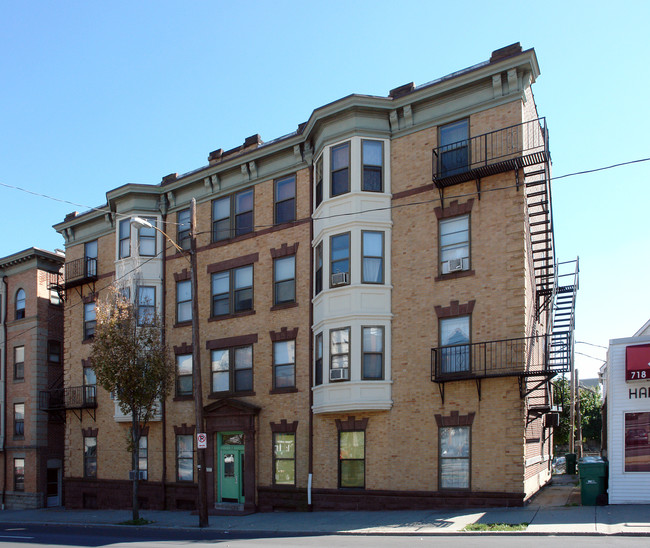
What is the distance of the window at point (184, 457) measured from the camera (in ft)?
86.2

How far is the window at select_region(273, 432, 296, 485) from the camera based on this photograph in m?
23.2

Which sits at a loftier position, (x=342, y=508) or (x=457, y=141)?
(x=457, y=141)

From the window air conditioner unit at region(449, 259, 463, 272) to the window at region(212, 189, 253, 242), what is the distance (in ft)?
27.3

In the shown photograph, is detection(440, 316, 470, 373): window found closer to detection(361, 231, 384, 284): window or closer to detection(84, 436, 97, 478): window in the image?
detection(361, 231, 384, 284): window

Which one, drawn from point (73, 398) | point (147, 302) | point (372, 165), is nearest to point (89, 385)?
point (73, 398)

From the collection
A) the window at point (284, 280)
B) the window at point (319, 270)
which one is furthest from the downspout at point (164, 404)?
the window at point (319, 270)

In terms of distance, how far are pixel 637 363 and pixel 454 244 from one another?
576 cm

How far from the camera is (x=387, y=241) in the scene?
21.7 metres

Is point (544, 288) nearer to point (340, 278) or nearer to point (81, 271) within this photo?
point (340, 278)

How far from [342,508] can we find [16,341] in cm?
2168

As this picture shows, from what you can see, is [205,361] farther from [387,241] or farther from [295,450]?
[387,241]

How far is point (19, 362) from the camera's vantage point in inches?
1401

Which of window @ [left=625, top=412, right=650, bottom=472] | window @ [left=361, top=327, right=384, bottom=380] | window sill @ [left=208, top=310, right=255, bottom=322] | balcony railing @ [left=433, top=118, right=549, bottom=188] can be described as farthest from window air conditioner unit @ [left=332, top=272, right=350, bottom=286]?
window @ [left=625, top=412, right=650, bottom=472]

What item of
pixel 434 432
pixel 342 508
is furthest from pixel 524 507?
pixel 342 508
